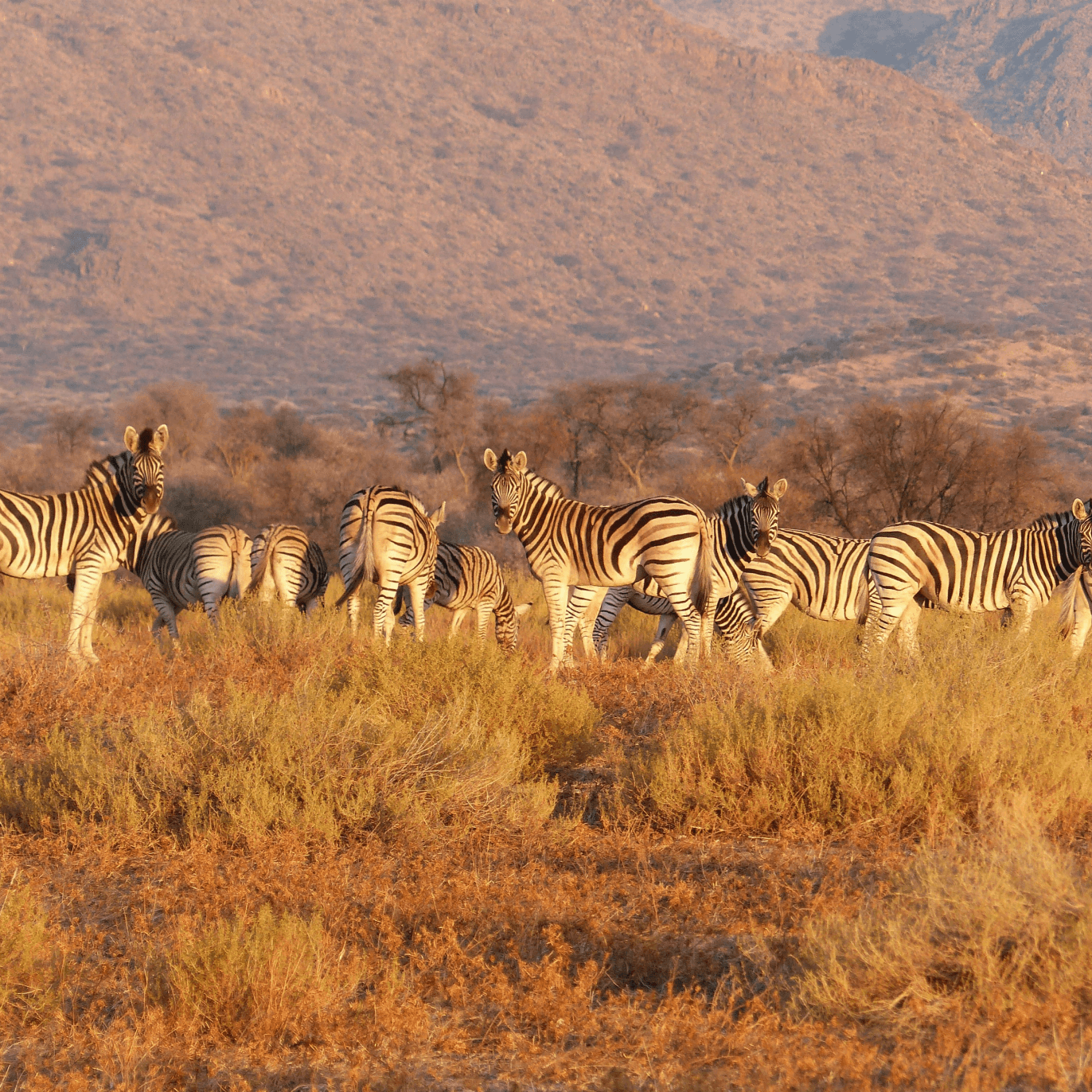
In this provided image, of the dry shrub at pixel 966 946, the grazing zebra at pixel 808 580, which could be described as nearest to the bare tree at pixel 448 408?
the grazing zebra at pixel 808 580

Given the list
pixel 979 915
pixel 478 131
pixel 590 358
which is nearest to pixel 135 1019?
pixel 979 915

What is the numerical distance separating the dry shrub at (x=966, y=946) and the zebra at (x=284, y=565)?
9.50 metres

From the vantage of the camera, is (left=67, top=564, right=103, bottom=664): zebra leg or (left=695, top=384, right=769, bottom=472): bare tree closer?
(left=67, top=564, right=103, bottom=664): zebra leg

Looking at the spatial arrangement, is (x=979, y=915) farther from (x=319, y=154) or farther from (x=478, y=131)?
(x=478, y=131)

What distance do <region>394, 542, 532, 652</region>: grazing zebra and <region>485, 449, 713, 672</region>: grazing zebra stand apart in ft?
8.06

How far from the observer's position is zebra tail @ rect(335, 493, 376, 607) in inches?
491

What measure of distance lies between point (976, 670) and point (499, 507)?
5188mm

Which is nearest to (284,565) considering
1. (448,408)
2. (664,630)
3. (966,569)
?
(664,630)

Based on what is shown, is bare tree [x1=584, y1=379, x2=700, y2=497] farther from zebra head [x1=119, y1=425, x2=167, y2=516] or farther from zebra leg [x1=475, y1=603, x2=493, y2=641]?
zebra head [x1=119, y1=425, x2=167, y2=516]

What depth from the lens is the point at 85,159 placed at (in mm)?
137875

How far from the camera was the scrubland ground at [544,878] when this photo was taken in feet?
14.1

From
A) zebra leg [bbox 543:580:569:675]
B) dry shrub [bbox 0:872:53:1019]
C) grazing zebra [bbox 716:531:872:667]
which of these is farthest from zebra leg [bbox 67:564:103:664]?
grazing zebra [bbox 716:531:872:667]

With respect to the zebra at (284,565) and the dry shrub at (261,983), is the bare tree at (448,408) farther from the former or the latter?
the dry shrub at (261,983)

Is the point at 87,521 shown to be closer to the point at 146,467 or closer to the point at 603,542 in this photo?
the point at 146,467
